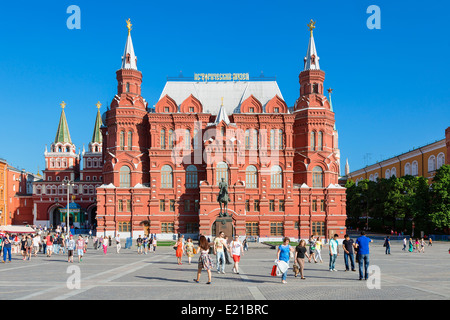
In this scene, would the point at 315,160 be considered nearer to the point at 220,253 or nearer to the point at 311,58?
the point at 311,58

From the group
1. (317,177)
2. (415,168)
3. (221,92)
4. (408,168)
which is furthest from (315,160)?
(408,168)

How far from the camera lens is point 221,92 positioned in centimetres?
8056

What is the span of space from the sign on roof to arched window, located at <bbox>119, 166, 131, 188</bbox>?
20212mm

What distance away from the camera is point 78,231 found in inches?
3681

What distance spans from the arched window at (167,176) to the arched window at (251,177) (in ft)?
39.0

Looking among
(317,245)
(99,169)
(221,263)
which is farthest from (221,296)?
(99,169)

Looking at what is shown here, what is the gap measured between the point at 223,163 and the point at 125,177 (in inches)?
620

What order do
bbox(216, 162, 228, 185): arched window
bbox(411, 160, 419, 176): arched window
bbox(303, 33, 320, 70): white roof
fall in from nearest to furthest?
bbox(216, 162, 228, 185): arched window → bbox(303, 33, 320, 70): white roof → bbox(411, 160, 419, 176): arched window

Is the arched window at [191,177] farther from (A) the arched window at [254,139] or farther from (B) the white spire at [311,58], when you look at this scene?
(B) the white spire at [311,58]

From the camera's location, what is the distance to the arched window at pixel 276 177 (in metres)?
73.4

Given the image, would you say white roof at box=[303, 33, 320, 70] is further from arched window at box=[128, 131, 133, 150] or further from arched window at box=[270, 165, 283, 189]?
arched window at box=[128, 131, 133, 150]

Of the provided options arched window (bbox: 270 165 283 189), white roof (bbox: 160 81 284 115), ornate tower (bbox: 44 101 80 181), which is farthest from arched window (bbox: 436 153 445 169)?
ornate tower (bbox: 44 101 80 181)

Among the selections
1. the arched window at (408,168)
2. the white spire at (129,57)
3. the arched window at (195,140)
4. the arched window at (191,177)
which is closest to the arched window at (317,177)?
the arched window at (191,177)

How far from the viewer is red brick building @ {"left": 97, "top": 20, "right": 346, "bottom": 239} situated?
236ft
